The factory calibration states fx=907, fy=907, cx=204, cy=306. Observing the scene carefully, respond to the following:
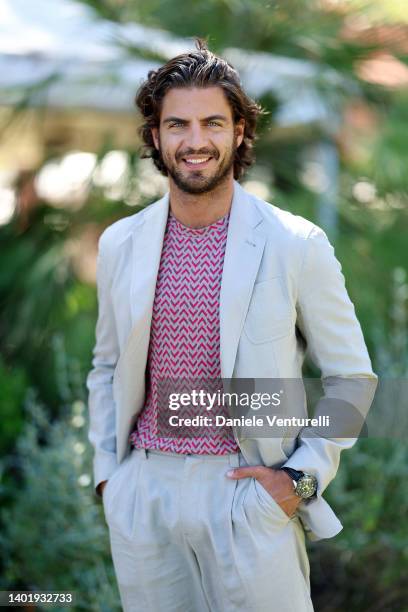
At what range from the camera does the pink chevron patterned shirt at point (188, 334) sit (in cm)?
231

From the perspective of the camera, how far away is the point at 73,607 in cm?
334

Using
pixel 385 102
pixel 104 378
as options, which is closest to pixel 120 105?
pixel 385 102

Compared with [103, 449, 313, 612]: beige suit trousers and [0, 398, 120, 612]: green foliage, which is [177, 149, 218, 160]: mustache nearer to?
[103, 449, 313, 612]: beige suit trousers


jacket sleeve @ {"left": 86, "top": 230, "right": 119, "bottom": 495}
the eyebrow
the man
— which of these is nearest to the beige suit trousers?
the man

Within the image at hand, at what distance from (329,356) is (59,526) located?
5.49ft

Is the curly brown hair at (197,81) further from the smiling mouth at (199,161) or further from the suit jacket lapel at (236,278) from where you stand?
the suit jacket lapel at (236,278)

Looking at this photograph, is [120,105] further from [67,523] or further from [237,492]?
[237,492]

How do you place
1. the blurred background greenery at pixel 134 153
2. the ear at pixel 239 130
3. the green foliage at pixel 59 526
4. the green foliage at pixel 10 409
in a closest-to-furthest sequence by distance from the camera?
the ear at pixel 239 130
the green foliage at pixel 59 526
the green foliage at pixel 10 409
the blurred background greenery at pixel 134 153

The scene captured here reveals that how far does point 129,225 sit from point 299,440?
76cm

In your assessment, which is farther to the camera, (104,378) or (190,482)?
(104,378)

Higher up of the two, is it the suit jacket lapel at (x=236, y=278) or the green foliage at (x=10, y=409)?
the suit jacket lapel at (x=236, y=278)

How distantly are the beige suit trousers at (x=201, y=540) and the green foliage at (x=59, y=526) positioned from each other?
3.05 feet

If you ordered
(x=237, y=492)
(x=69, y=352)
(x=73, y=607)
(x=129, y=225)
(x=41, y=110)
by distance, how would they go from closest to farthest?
1. (x=237, y=492)
2. (x=129, y=225)
3. (x=73, y=607)
4. (x=69, y=352)
5. (x=41, y=110)

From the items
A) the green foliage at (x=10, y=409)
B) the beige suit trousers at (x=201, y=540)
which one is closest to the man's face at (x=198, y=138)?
the beige suit trousers at (x=201, y=540)
